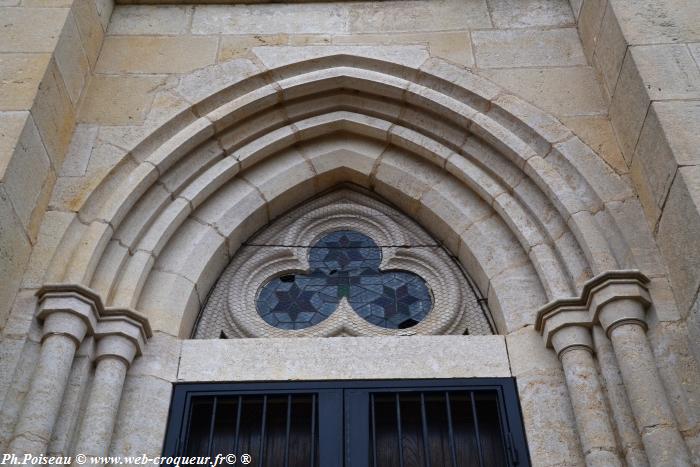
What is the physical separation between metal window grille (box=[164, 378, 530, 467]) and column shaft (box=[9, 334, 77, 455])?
63 cm

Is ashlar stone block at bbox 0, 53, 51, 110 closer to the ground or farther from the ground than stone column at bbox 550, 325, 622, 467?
farther from the ground

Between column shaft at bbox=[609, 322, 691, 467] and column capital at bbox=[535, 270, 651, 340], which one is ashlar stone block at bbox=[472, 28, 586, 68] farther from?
column shaft at bbox=[609, 322, 691, 467]

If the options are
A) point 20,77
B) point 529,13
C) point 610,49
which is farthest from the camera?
point 529,13

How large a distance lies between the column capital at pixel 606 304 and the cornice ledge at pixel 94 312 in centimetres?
218

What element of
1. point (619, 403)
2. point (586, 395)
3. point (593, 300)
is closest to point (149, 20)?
point (593, 300)

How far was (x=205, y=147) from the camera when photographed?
5.39 metres

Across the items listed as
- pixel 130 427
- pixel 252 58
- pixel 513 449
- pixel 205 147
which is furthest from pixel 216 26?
pixel 513 449

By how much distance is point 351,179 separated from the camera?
5809mm

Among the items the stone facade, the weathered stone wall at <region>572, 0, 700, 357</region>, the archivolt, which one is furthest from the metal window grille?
the weathered stone wall at <region>572, 0, 700, 357</region>

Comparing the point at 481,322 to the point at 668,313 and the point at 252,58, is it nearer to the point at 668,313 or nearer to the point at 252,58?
the point at 668,313

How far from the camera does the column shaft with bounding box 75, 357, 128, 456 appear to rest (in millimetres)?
4035

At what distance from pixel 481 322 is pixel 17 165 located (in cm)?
281

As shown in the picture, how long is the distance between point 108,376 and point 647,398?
2653 millimetres

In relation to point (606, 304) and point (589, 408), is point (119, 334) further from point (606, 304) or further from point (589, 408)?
point (606, 304)
